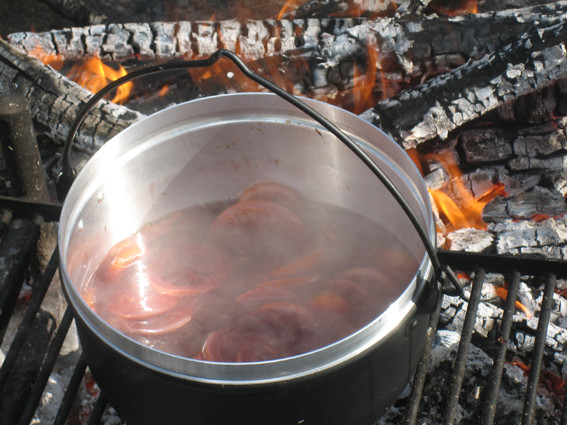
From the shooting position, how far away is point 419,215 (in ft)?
5.40

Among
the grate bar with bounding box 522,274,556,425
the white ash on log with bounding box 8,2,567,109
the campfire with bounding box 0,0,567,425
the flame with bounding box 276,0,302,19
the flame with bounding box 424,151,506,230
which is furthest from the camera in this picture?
the flame with bounding box 276,0,302,19

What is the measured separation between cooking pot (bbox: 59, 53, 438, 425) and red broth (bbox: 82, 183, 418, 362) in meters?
0.05

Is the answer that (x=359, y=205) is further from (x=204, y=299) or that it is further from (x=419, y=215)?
(x=204, y=299)

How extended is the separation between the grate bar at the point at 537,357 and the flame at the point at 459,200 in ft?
2.83

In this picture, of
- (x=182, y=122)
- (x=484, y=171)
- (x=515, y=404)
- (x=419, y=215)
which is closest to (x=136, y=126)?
(x=182, y=122)

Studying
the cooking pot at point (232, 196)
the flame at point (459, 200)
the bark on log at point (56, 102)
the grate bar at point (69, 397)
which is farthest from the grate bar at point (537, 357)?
the bark on log at point (56, 102)

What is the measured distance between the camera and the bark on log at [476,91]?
2643 mm

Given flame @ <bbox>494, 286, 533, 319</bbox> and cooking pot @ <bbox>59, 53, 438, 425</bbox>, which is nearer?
cooking pot @ <bbox>59, 53, 438, 425</bbox>

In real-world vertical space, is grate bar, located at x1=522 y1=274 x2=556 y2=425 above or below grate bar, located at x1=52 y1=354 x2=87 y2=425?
above

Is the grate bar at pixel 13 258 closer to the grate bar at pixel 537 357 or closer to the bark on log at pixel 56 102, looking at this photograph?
the bark on log at pixel 56 102

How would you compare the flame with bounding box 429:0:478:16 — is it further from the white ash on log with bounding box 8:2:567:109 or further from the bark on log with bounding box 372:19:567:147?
the bark on log with bounding box 372:19:567:147

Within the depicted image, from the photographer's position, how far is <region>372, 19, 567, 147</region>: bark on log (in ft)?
8.67

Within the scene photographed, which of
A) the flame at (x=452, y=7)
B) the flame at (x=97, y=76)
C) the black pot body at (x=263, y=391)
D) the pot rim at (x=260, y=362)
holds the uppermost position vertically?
the flame at (x=452, y=7)

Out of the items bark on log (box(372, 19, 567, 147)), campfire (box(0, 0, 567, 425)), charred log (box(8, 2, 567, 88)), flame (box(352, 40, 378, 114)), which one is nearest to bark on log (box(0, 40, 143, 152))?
campfire (box(0, 0, 567, 425))
